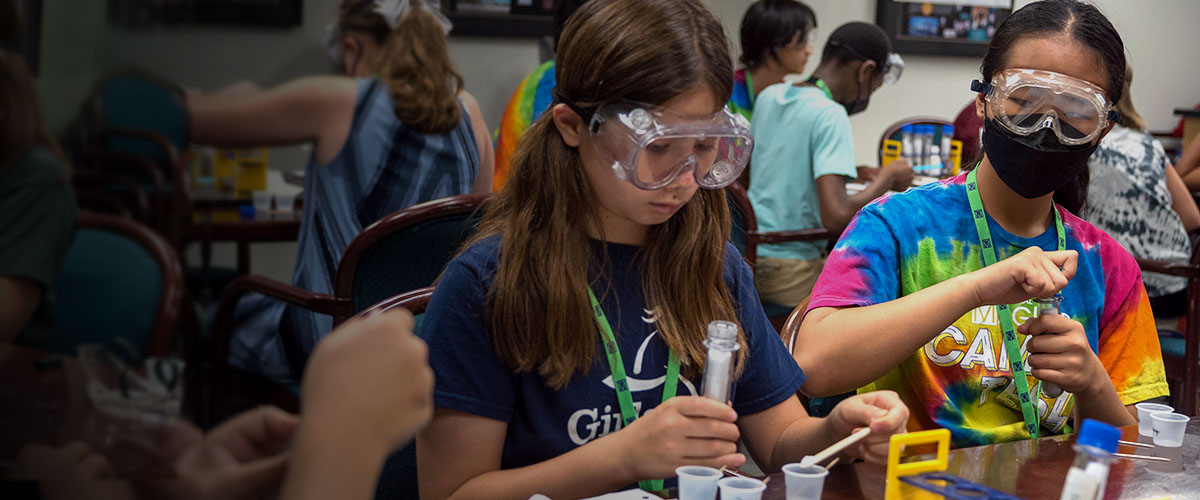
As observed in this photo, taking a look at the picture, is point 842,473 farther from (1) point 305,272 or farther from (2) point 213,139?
(1) point 305,272

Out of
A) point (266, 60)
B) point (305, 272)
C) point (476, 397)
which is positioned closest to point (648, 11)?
point (476, 397)

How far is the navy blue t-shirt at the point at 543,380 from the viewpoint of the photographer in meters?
1.29

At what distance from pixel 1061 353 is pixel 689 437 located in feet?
2.07

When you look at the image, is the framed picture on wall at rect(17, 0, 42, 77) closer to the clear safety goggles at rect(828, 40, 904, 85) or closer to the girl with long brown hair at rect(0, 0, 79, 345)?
the girl with long brown hair at rect(0, 0, 79, 345)

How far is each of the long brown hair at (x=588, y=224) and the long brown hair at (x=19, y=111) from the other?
831 mm

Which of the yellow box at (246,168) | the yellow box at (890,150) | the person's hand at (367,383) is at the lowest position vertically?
the yellow box at (890,150)

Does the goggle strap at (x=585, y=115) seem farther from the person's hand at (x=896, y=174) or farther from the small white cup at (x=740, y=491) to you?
the person's hand at (x=896, y=174)

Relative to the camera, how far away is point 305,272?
2.19 metres

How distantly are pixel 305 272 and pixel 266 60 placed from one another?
5.34 ft

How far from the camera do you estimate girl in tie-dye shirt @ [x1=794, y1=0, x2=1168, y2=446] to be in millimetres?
1519

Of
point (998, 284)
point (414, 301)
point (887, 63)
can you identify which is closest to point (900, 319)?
point (998, 284)

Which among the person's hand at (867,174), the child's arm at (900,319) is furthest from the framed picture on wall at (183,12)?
the person's hand at (867,174)

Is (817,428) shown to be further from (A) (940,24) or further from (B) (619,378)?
(A) (940,24)

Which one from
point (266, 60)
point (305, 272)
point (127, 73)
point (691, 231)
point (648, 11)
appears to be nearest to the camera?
point (127, 73)
